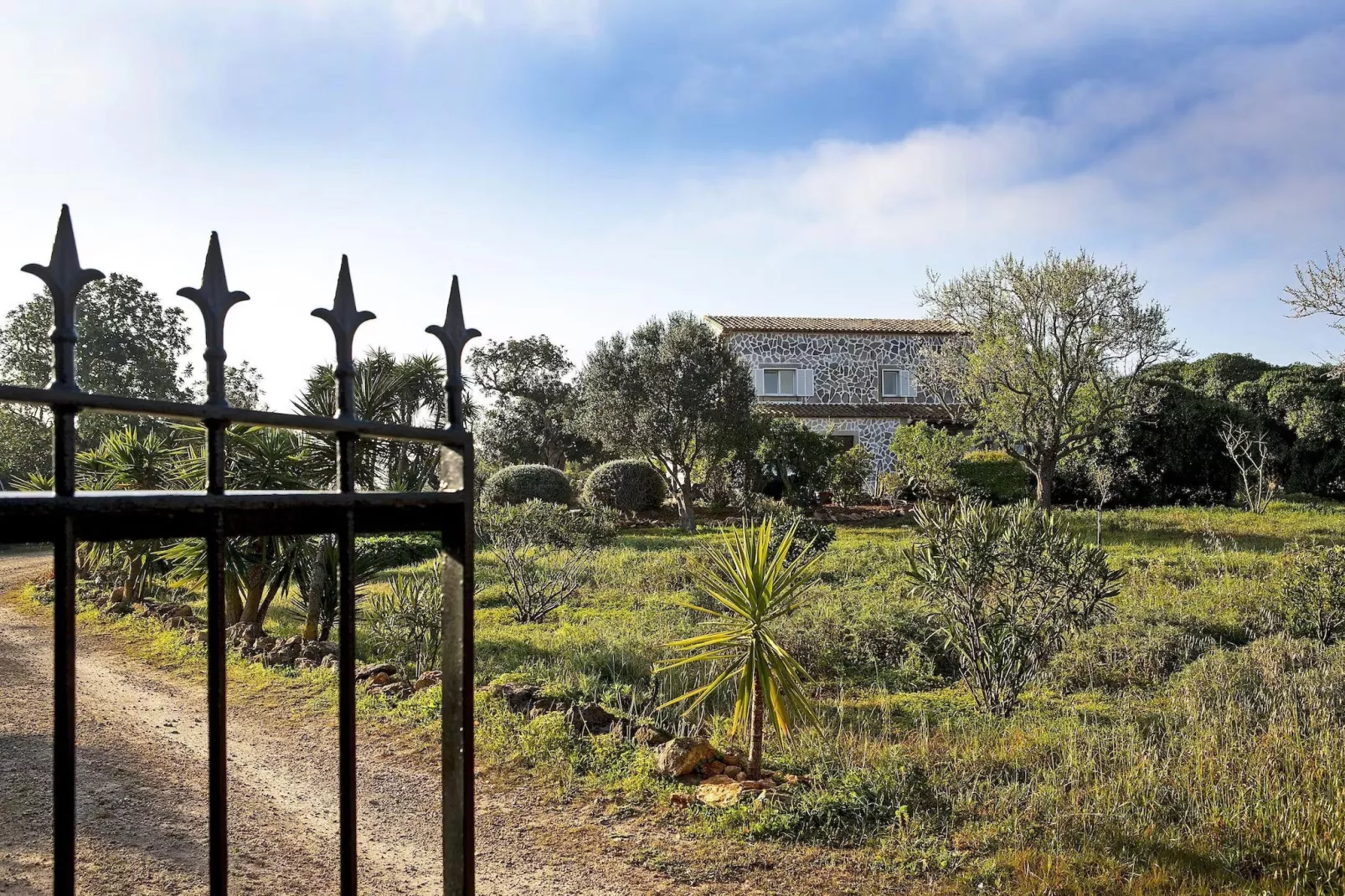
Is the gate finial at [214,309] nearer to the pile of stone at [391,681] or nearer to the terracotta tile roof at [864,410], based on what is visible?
the pile of stone at [391,681]

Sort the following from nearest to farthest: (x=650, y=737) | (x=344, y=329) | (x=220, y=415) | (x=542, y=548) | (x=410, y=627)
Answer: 1. (x=220, y=415)
2. (x=344, y=329)
3. (x=650, y=737)
4. (x=410, y=627)
5. (x=542, y=548)

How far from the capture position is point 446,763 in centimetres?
197

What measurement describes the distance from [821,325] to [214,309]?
28.3 meters

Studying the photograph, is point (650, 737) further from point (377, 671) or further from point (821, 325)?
point (821, 325)

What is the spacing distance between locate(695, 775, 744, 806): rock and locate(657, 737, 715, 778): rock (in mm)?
147

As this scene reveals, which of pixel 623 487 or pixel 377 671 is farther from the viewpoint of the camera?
pixel 623 487

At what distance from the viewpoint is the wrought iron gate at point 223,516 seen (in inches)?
54.3

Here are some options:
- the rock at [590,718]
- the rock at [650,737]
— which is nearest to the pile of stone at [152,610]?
the rock at [590,718]

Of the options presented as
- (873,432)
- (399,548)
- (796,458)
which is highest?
(873,432)

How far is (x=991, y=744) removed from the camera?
16.9ft

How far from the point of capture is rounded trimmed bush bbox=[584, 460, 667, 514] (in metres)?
20.4

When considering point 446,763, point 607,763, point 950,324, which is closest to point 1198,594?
point 607,763

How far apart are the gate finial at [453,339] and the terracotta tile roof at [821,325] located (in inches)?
1040

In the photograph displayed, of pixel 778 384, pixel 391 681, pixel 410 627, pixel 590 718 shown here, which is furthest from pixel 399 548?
pixel 778 384
